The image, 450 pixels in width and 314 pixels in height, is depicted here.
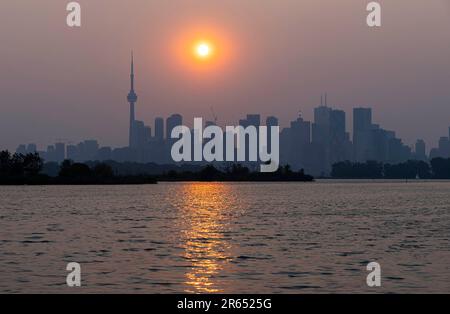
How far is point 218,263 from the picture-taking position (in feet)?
151

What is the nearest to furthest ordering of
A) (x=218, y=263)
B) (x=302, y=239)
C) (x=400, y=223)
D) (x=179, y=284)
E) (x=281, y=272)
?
1. (x=179, y=284)
2. (x=281, y=272)
3. (x=218, y=263)
4. (x=302, y=239)
5. (x=400, y=223)

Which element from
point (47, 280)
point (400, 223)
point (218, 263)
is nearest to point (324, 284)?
point (218, 263)

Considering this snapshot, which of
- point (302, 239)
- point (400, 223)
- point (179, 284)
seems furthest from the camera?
point (400, 223)

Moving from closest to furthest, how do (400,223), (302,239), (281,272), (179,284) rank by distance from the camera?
(179,284) < (281,272) < (302,239) < (400,223)

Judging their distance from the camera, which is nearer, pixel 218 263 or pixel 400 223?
pixel 218 263

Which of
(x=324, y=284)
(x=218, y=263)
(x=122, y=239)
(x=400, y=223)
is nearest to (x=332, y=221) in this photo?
(x=400, y=223)

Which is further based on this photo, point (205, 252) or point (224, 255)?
point (205, 252)

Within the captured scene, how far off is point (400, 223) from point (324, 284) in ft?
158
